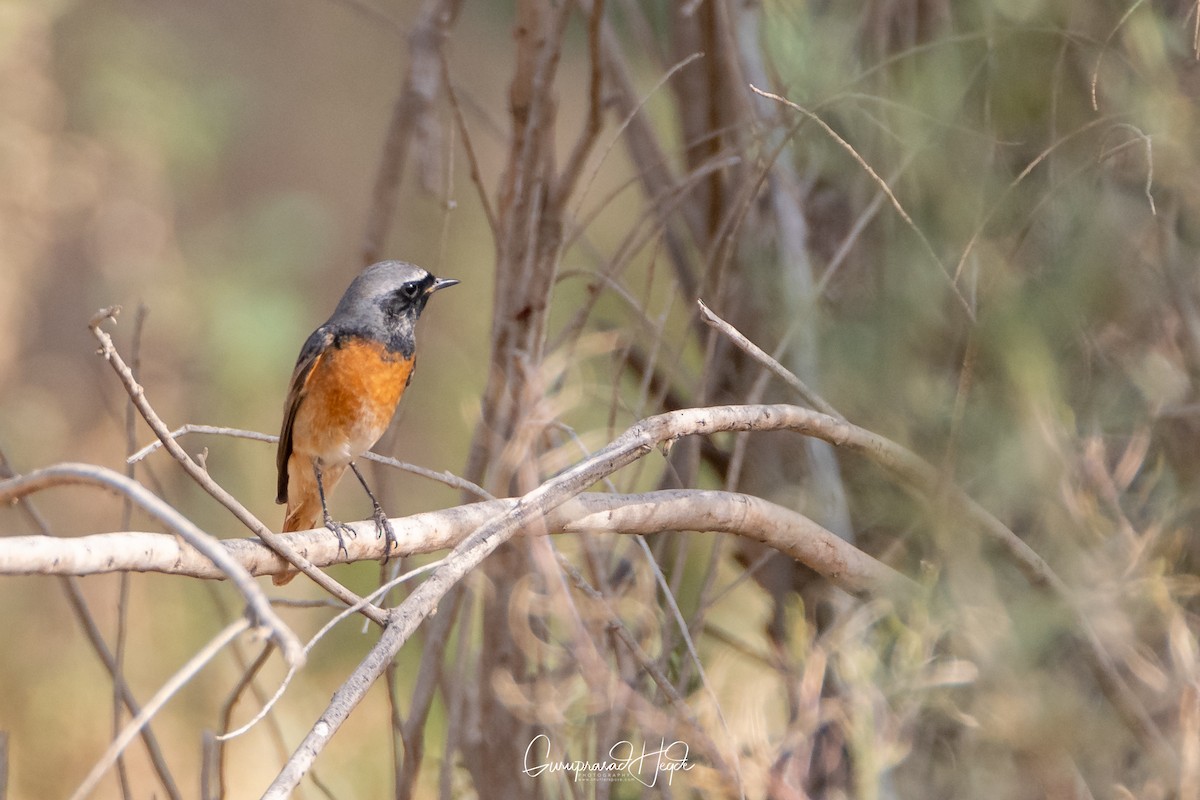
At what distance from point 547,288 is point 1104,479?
1.07 m

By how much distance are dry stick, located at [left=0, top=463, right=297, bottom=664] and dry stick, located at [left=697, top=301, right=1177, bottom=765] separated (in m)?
0.87

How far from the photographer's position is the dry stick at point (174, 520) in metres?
0.87

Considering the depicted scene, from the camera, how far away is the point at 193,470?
1340 mm

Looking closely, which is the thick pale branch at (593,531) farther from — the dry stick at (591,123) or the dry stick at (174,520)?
the dry stick at (591,123)

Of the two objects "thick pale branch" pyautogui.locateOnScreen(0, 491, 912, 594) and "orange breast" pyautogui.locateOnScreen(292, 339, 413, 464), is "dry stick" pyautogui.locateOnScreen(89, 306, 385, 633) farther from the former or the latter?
"orange breast" pyautogui.locateOnScreen(292, 339, 413, 464)

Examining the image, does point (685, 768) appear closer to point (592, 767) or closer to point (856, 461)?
point (592, 767)

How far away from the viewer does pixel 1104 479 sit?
1.89 metres

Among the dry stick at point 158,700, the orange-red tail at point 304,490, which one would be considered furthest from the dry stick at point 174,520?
the orange-red tail at point 304,490

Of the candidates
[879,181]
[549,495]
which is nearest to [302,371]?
[549,495]

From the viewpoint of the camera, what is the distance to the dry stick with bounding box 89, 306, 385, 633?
1.22 metres

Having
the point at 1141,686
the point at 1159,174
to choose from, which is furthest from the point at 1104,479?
the point at 1159,174

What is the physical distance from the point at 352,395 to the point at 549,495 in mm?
1610

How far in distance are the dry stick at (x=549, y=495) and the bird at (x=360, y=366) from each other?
143cm

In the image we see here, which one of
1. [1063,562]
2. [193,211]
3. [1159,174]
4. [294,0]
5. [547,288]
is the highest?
[294,0]
